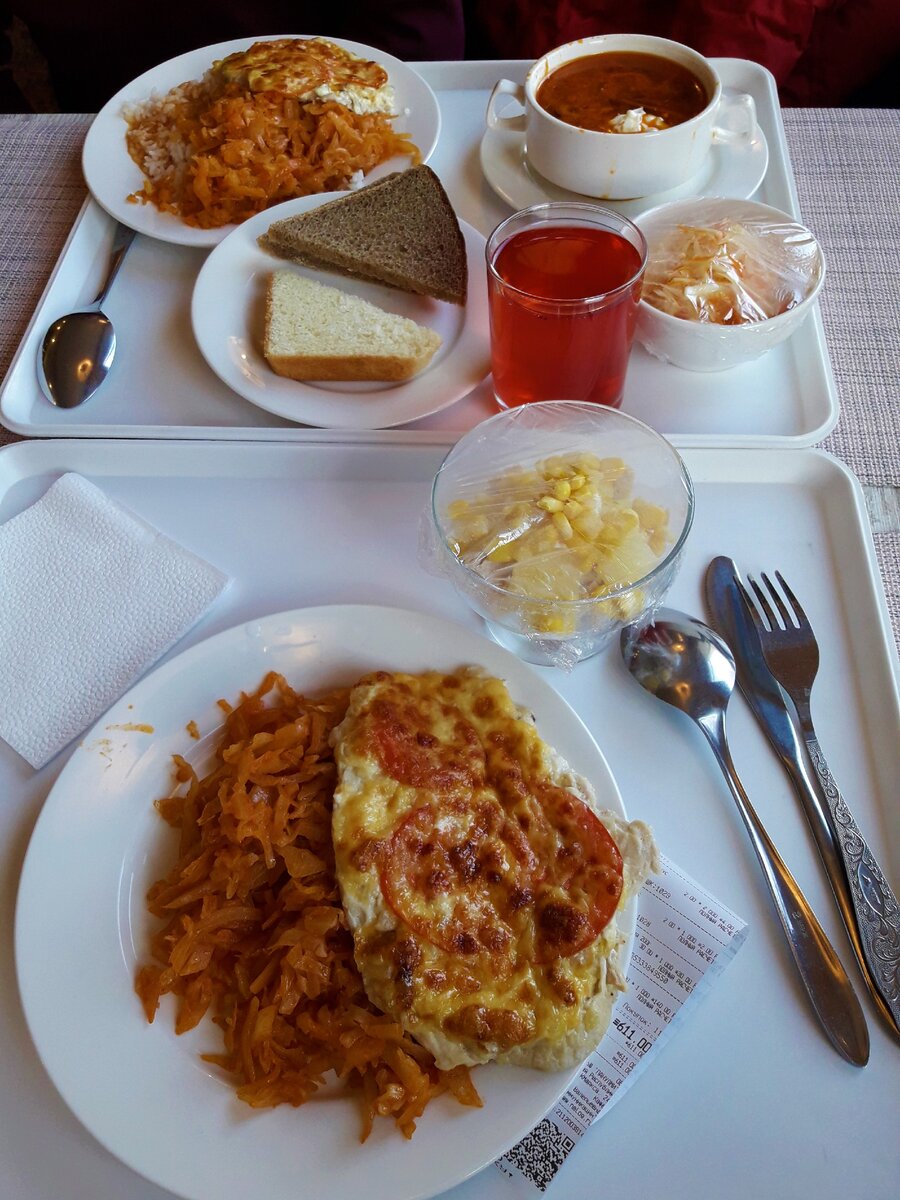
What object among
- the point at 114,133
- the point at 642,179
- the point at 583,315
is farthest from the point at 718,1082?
the point at 114,133

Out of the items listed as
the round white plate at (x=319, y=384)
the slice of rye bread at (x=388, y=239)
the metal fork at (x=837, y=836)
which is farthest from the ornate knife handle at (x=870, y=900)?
the slice of rye bread at (x=388, y=239)

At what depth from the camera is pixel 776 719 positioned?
1215 mm

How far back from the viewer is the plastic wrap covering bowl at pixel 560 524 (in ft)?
3.74

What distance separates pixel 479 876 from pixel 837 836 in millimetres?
469

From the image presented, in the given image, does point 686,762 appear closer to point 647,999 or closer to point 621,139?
point 647,999

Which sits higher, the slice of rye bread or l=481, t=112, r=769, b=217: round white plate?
l=481, t=112, r=769, b=217: round white plate

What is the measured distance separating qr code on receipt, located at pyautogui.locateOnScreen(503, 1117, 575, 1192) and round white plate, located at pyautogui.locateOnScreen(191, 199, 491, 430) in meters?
1.02

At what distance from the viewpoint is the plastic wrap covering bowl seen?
114cm

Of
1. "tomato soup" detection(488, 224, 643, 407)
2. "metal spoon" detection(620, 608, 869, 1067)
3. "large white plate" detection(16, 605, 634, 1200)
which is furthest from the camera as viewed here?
"tomato soup" detection(488, 224, 643, 407)

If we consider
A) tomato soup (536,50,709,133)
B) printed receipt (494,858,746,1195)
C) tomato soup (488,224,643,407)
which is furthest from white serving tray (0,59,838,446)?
printed receipt (494,858,746,1195)

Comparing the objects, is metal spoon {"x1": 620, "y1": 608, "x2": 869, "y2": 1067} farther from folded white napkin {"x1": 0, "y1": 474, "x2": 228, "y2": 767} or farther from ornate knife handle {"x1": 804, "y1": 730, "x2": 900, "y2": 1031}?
folded white napkin {"x1": 0, "y1": 474, "x2": 228, "y2": 767}

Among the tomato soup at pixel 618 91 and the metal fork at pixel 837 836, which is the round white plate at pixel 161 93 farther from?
the metal fork at pixel 837 836

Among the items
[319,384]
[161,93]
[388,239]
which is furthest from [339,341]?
[161,93]

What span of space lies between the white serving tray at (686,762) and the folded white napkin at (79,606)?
0.04 metres
